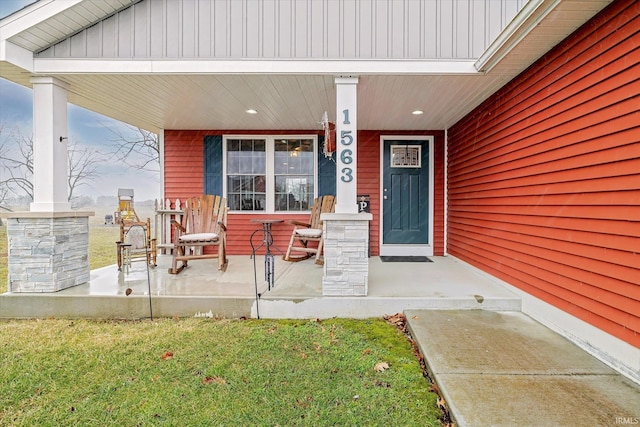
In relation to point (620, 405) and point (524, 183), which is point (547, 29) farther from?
point (620, 405)

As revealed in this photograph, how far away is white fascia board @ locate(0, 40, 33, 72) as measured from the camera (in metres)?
2.92

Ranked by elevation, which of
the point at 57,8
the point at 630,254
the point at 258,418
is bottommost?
the point at 258,418

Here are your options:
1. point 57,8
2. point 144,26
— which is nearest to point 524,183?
point 144,26

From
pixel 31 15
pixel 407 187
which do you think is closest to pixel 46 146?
pixel 31 15

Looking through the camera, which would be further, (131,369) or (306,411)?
(131,369)

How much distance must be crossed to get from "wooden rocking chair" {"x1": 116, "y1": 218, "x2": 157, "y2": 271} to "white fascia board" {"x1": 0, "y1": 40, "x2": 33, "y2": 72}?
1.90 meters

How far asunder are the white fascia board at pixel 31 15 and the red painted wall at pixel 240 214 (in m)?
2.59

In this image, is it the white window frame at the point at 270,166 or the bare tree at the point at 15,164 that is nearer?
the white window frame at the point at 270,166

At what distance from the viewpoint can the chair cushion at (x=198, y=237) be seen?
3986 millimetres

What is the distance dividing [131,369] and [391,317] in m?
2.05

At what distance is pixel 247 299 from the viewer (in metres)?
3.02

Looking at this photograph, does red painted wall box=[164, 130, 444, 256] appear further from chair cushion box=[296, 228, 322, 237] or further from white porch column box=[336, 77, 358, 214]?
white porch column box=[336, 77, 358, 214]

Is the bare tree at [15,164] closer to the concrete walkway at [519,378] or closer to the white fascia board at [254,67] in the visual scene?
the white fascia board at [254,67]

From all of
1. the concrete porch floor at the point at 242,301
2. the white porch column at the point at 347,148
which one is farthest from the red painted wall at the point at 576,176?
the white porch column at the point at 347,148
